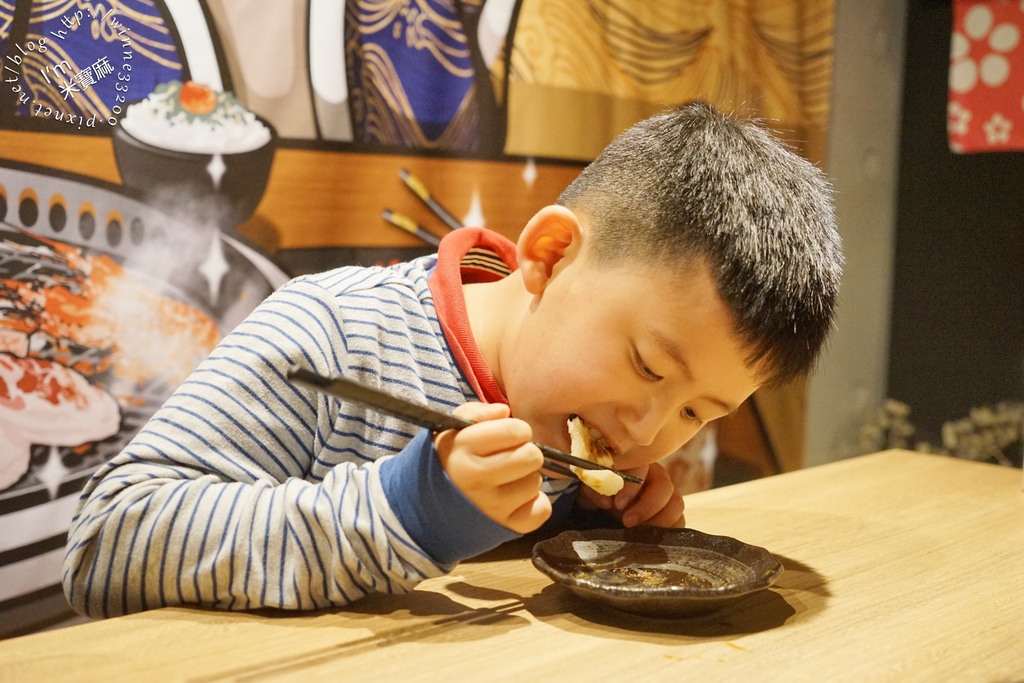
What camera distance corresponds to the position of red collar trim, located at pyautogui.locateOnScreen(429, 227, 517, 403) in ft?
3.69

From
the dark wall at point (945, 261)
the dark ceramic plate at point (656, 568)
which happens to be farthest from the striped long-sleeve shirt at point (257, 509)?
the dark wall at point (945, 261)

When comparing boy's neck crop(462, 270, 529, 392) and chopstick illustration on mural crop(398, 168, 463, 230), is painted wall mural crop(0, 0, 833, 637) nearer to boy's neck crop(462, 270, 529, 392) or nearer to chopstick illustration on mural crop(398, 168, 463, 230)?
chopstick illustration on mural crop(398, 168, 463, 230)

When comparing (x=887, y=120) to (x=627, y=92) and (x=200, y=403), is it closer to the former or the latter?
(x=627, y=92)

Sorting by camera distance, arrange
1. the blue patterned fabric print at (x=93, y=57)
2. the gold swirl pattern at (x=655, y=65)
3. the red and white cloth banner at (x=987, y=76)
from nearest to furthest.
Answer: the blue patterned fabric print at (x=93, y=57)
the gold swirl pattern at (x=655, y=65)
the red and white cloth banner at (x=987, y=76)

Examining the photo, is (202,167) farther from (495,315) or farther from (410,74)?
(495,315)

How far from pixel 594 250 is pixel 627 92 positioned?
1.56 meters

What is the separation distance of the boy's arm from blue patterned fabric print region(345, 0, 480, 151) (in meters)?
1.16

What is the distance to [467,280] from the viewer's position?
1332 millimetres

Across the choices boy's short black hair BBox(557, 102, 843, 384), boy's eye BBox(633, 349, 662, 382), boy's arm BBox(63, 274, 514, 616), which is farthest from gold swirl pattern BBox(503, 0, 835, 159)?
boy's arm BBox(63, 274, 514, 616)

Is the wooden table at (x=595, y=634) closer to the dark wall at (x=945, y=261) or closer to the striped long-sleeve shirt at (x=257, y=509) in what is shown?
the striped long-sleeve shirt at (x=257, y=509)

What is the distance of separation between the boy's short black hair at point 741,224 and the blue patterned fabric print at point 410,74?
1.00 m

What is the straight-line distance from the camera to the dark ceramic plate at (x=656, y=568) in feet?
2.76

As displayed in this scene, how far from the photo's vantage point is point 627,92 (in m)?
2.48

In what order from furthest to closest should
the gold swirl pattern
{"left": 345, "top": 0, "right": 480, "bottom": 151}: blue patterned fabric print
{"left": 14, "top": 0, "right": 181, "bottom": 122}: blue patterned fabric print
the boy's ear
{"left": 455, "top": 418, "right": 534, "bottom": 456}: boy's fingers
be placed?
the gold swirl pattern < {"left": 345, "top": 0, "right": 480, "bottom": 151}: blue patterned fabric print < {"left": 14, "top": 0, "right": 181, "bottom": 122}: blue patterned fabric print < the boy's ear < {"left": 455, "top": 418, "right": 534, "bottom": 456}: boy's fingers
